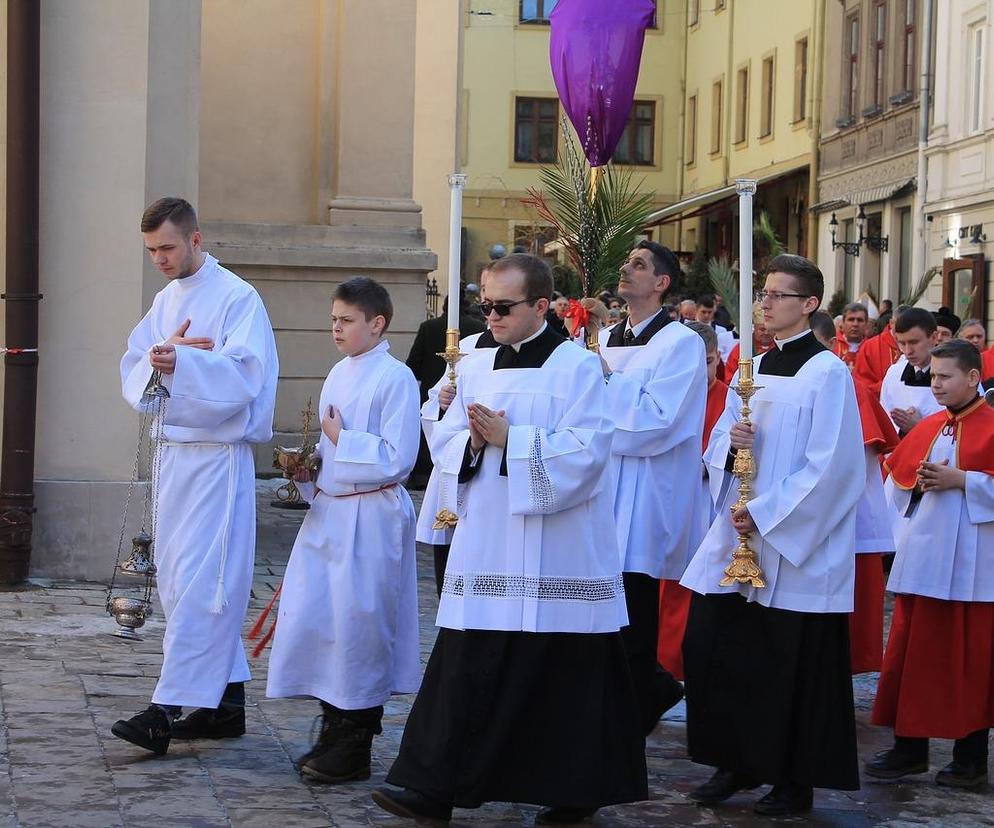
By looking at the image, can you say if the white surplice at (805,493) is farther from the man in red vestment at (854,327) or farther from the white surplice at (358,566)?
the man in red vestment at (854,327)

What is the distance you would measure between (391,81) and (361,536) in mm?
10412

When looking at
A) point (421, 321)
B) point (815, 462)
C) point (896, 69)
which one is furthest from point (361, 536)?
point (896, 69)

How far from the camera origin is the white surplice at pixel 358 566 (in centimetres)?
631

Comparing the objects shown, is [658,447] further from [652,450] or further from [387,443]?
[387,443]

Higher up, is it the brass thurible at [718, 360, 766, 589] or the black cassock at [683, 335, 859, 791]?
the brass thurible at [718, 360, 766, 589]

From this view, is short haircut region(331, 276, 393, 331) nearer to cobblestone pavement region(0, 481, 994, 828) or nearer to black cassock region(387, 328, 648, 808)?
black cassock region(387, 328, 648, 808)

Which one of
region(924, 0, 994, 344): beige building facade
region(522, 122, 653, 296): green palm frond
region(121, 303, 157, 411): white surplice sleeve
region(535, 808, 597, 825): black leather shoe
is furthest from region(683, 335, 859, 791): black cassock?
region(924, 0, 994, 344): beige building facade

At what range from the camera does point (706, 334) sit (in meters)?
8.63

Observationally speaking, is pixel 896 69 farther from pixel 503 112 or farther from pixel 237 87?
pixel 237 87

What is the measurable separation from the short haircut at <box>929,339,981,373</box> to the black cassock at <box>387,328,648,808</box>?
2.09 meters

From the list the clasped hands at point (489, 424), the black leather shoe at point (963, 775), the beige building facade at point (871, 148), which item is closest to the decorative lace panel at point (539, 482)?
the clasped hands at point (489, 424)

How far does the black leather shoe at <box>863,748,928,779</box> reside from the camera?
265 inches

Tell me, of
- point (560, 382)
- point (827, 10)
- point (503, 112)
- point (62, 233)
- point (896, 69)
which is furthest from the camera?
point (503, 112)

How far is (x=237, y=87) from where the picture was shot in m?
16.1
